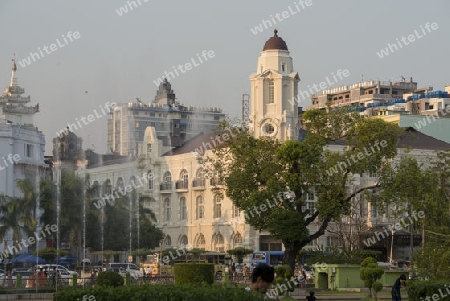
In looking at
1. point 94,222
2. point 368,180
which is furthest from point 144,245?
point 368,180

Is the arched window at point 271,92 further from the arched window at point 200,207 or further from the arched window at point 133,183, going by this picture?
the arched window at point 133,183

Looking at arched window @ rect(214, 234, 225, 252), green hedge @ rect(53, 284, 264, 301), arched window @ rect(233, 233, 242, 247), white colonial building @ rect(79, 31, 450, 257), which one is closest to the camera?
green hedge @ rect(53, 284, 264, 301)

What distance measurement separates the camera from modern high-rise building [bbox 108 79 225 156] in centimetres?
13038


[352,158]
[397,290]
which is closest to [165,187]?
[352,158]

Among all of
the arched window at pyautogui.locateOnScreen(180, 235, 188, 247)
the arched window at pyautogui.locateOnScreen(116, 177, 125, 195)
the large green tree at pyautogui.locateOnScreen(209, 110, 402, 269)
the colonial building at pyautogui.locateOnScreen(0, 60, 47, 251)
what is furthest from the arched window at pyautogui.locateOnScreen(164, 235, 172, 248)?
the large green tree at pyautogui.locateOnScreen(209, 110, 402, 269)

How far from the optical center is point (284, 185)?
64125 mm

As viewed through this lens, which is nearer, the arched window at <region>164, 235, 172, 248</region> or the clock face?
the clock face

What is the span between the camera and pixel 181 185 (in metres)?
101

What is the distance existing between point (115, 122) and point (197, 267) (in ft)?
286

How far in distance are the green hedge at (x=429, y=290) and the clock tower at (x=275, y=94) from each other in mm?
61416

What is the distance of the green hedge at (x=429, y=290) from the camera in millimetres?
28312

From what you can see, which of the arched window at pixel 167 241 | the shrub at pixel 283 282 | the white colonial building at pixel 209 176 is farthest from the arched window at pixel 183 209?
the shrub at pixel 283 282

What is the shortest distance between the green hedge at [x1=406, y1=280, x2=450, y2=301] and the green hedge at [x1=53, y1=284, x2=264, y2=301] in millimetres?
7513

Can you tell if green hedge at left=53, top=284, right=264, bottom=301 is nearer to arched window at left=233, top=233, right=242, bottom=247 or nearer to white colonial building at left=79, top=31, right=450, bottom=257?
white colonial building at left=79, top=31, right=450, bottom=257
